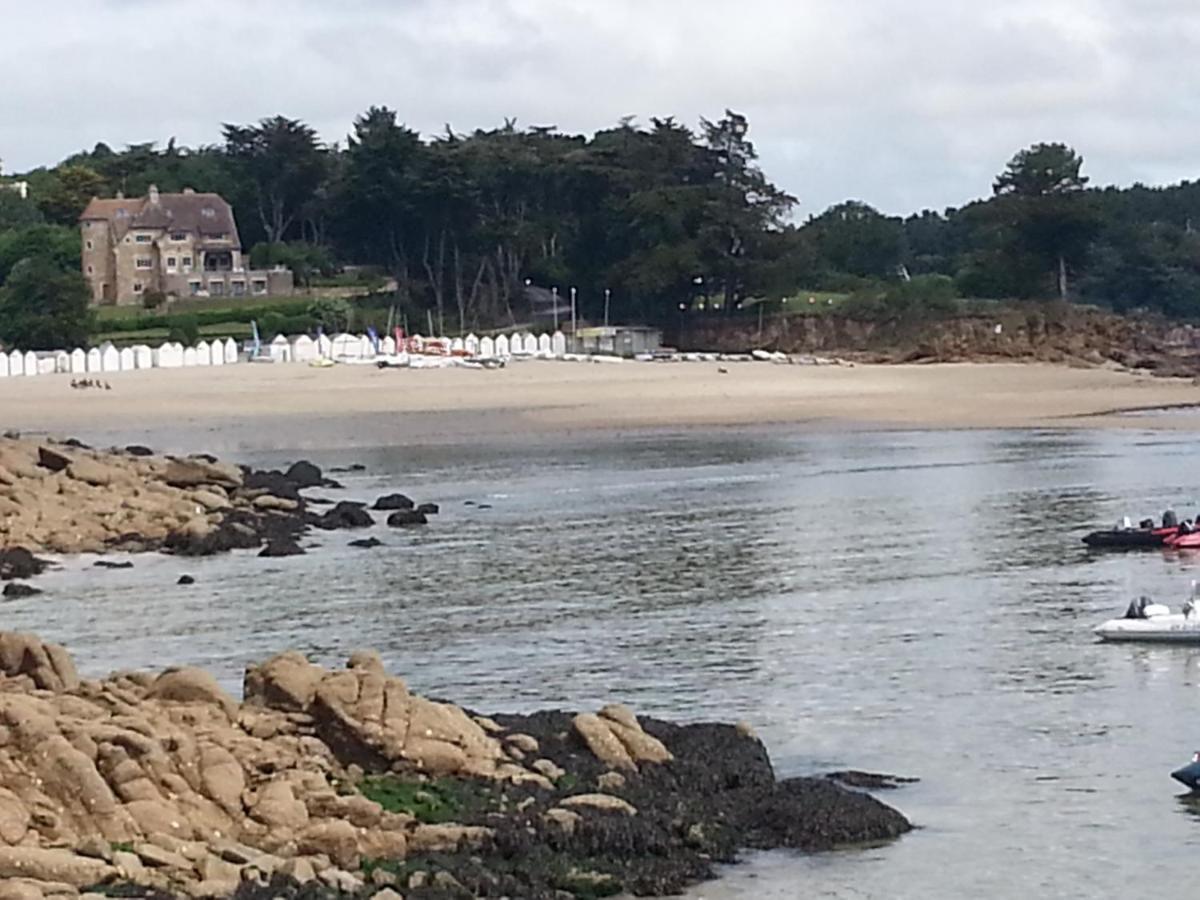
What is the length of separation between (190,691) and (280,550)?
57.5ft

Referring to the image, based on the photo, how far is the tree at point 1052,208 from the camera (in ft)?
354

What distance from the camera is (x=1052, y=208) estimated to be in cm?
10794

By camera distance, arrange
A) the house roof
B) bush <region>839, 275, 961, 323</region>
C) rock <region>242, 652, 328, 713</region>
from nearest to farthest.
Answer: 1. rock <region>242, 652, 328, 713</region>
2. bush <region>839, 275, 961, 323</region>
3. the house roof

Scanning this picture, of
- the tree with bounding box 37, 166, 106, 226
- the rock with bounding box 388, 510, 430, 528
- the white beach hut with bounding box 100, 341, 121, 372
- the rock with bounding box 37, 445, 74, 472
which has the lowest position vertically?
the rock with bounding box 388, 510, 430, 528

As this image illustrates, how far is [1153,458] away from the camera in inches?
1949

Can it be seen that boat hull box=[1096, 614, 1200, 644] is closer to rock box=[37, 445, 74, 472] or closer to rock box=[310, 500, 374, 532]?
rock box=[310, 500, 374, 532]

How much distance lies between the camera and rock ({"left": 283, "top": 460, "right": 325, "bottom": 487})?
43875mm

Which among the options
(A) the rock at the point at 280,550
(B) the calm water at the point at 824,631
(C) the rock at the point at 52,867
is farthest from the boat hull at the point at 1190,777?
(A) the rock at the point at 280,550

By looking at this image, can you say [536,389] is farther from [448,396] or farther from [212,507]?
[212,507]

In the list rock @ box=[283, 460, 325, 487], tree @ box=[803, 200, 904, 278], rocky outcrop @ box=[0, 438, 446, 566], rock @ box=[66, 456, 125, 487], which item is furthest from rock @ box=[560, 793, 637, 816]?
tree @ box=[803, 200, 904, 278]

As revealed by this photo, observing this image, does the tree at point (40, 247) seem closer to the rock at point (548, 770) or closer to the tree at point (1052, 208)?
the tree at point (1052, 208)

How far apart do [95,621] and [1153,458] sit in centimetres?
3043

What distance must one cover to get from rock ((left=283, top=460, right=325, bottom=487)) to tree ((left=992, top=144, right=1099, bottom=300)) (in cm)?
6953

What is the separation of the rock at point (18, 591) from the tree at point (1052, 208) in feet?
282
